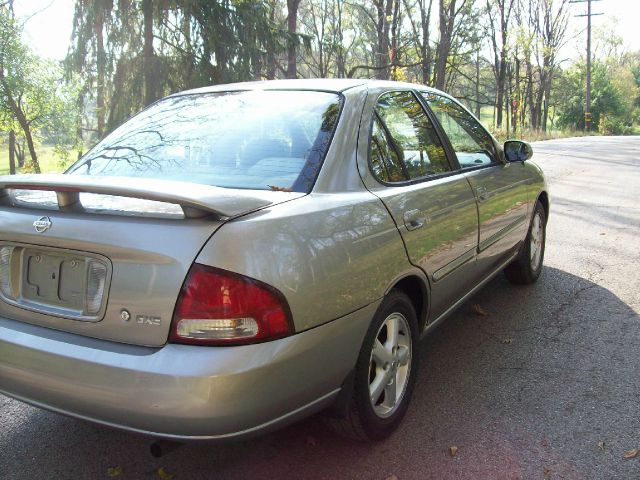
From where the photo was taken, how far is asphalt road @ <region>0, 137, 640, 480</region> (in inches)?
94.8

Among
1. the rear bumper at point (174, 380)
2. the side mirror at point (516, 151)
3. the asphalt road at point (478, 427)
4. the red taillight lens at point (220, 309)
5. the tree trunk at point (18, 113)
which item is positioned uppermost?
the tree trunk at point (18, 113)

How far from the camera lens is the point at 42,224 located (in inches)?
82.0

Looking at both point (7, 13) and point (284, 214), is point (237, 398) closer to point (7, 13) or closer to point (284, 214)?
point (284, 214)

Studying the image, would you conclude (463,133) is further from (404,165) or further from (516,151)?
(404,165)

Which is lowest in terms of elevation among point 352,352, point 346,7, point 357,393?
point 357,393

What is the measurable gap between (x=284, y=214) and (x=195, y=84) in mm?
14402

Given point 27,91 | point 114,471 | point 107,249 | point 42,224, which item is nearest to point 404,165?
point 107,249

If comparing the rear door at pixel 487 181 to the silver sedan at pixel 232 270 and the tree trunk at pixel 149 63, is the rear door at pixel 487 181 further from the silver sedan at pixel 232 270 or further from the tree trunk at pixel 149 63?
the tree trunk at pixel 149 63

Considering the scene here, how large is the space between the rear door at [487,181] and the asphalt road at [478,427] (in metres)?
0.59

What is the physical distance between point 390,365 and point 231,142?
127 centimetres

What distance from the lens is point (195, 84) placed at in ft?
50.7

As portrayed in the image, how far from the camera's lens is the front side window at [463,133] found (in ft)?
11.8

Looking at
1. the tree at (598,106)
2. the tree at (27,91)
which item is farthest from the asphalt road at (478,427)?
the tree at (598,106)

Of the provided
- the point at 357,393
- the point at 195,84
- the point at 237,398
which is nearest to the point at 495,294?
the point at 357,393
